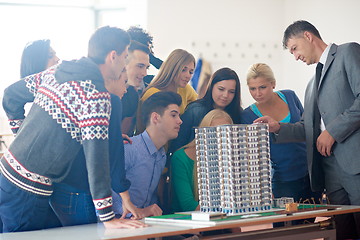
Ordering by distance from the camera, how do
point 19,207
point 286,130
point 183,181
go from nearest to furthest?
point 19,207
point 183,181
point 286,130

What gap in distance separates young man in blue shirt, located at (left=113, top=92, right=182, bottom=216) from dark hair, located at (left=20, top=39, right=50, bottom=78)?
0.60 metres

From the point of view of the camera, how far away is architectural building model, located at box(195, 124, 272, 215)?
7.90 ft

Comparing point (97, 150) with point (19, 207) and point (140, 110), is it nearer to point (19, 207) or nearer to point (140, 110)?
point (19, 207)

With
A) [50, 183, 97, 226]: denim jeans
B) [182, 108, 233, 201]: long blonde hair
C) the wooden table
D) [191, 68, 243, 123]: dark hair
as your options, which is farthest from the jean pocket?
[191, 68, 243, 123]: dark hair

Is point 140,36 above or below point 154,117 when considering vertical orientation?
above

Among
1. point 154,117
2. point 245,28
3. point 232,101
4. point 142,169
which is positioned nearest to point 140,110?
point 154,117

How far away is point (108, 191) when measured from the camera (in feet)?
7.19

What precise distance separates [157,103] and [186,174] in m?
0.43

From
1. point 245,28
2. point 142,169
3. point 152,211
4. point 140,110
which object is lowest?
point 152,211

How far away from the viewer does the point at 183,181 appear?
3.11 meters

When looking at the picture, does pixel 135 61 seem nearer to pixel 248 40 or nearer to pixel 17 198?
pixel 17 198

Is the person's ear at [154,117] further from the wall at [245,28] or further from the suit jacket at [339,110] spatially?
the wall at [245,28]

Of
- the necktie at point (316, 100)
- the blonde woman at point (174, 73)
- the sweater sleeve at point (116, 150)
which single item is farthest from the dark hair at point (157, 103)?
the necktie at point (316, 100)

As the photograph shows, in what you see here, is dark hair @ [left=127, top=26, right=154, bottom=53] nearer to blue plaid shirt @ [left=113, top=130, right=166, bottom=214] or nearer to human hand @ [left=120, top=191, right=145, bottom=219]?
blue plaid shirt @ [left=113, top=130, right=166, bottom=214]
